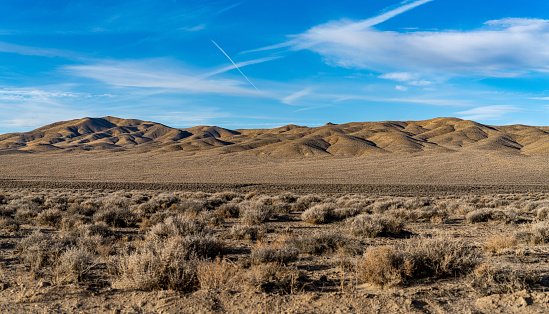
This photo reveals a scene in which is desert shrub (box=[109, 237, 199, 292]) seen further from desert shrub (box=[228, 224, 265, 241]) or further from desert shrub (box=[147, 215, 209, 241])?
desert shrub (box=[228, 224, 265, 241])

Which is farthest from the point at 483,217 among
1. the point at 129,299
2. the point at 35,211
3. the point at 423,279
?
the point at 35,211

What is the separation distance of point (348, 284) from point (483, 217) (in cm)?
1101

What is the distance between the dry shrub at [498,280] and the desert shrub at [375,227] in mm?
4587

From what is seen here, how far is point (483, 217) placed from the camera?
46.3ft

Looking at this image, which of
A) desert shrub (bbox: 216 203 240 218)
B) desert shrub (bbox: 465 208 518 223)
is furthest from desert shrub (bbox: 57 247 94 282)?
desert shrub (bbox: 465 208 518 223)

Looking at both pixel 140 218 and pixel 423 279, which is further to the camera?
pixel 140 218

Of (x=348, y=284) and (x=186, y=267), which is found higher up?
(x=186, y=267)

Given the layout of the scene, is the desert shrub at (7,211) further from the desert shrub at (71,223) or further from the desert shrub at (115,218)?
the desert shrub at (115,218)

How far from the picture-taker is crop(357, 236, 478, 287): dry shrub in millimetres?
5770

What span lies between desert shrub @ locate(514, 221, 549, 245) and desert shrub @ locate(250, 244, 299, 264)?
6433 mm

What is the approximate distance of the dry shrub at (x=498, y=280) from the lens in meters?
5.18

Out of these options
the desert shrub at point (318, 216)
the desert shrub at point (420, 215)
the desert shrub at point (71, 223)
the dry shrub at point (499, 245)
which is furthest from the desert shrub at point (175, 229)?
the desert shrub at point (420, 215)

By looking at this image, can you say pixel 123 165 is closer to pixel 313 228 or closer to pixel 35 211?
pixel 35 211

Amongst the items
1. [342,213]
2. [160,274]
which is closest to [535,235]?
[342,213]
